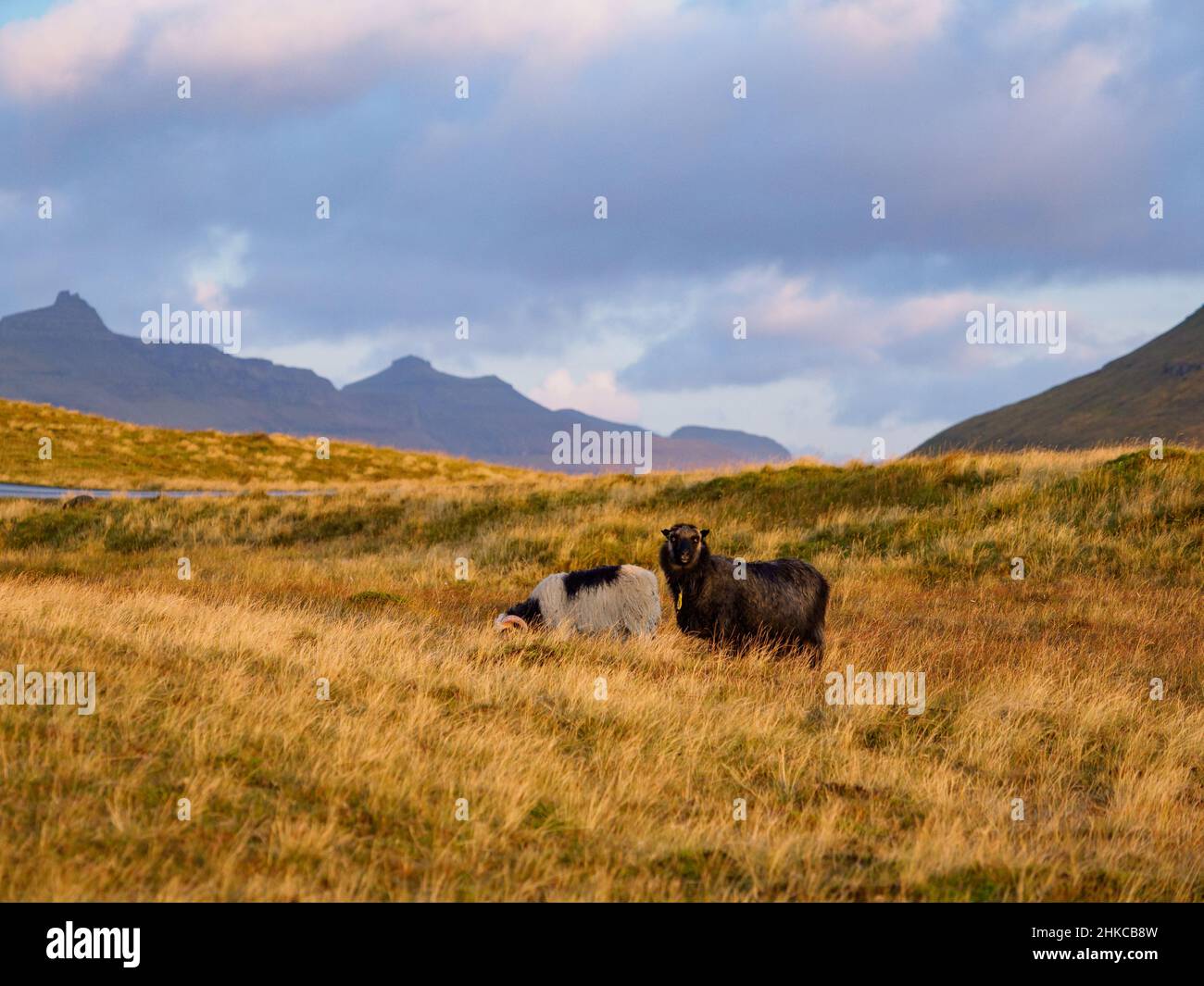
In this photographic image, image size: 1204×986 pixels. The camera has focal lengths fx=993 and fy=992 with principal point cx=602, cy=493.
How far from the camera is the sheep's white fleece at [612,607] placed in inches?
505

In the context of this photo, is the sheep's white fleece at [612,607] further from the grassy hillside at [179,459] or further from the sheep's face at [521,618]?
the grassy hillside at [179,459]

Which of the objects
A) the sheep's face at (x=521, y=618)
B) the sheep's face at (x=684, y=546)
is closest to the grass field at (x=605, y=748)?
the sheep's face at (x=521, y=618)

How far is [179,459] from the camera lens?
52938 millimetres

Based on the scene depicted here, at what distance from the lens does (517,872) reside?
5219 millimetres

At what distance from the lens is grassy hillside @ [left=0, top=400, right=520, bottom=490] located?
4562cm

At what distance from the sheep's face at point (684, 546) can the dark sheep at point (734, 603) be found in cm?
1

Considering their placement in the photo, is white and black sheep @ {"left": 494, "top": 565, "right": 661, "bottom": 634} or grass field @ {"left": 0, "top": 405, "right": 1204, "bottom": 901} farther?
white and black sheep @ {"left": 494, "top": 565, "right": 661, "bottom": 634}

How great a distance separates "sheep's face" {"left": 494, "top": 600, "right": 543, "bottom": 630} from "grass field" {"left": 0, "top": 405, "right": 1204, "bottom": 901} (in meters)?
0.37

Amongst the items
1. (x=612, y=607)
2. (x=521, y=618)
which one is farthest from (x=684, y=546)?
(x=521, y=618)

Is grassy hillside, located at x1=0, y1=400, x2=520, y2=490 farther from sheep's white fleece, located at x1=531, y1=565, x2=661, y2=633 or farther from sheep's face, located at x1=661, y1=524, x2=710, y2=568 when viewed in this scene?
sheep's face, located at x1=661, y1=524, x2=710, y2=568

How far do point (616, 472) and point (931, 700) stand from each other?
75.1 feet

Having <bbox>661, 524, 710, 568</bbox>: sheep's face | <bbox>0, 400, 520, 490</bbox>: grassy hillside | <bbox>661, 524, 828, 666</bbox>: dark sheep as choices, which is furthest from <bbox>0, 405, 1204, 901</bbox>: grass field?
<bbox>0, 400, 520, 490</bbox>: grassy hillside
